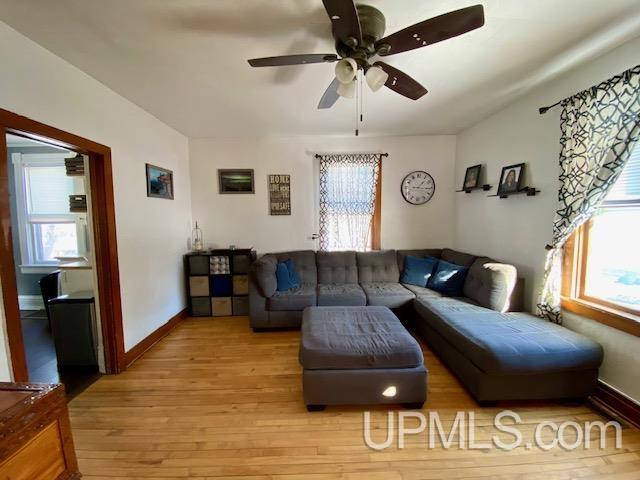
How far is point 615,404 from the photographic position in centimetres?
182

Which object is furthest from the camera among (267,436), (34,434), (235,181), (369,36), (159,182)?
(235,181)

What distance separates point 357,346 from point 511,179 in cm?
240

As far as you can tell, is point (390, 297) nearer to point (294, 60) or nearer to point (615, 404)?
point (615, 404)

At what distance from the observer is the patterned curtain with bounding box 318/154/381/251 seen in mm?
3902

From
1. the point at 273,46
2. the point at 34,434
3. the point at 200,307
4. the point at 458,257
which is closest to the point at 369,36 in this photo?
the point at 273,46

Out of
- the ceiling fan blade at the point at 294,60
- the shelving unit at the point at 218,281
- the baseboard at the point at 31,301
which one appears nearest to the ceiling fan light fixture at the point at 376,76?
the ceiling fan blade at the point at 294,60

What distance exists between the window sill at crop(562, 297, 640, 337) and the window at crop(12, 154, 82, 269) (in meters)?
5.88

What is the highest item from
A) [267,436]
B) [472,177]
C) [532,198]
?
[472,177]

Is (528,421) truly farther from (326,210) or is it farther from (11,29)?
(11,29)

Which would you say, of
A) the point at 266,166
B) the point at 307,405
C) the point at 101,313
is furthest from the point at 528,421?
the point at 266,166

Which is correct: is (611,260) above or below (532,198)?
below

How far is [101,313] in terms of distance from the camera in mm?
2318

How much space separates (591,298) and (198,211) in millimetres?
4474

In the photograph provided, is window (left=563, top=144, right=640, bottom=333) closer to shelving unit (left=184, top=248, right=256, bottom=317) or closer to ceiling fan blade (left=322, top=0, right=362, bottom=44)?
ceiling fan blade (left=322, top=0, right=362, bottom=44)
